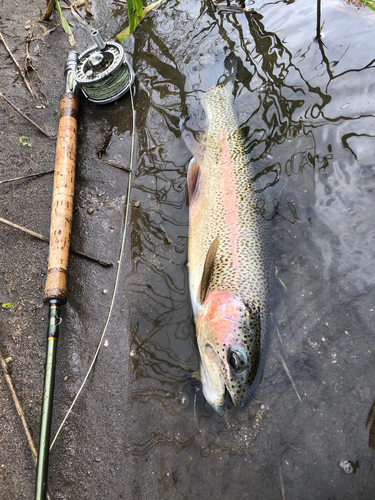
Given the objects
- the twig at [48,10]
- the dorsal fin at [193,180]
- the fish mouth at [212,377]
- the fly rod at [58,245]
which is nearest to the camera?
the fly rod at [58,245]

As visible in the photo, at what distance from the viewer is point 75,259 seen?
10.2ft

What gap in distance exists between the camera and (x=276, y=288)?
2.89 meters

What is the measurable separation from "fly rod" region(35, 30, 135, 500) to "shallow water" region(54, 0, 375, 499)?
32 centimetres

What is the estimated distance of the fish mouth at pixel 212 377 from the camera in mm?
2367

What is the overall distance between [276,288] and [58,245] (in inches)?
83.5

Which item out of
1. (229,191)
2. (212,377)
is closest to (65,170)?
(229,191)

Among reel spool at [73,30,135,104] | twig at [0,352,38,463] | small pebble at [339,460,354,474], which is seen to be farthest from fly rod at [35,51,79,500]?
small pebble at [339,460,354,474]

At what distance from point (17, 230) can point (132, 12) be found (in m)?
2.88

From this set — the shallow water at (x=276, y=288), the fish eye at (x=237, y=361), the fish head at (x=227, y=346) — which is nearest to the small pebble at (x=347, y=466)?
the shallow water at (x=276, y=288)

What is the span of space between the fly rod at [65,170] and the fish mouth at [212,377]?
1.19 m

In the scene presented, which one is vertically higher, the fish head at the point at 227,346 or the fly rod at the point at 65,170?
the fly rod at the point at 65,170

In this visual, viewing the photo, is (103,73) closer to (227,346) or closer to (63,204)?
(63,204)

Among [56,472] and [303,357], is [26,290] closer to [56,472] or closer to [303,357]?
[56,472]

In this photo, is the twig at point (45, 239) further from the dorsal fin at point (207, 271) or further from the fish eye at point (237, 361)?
the fish eye at point (237, 361)
